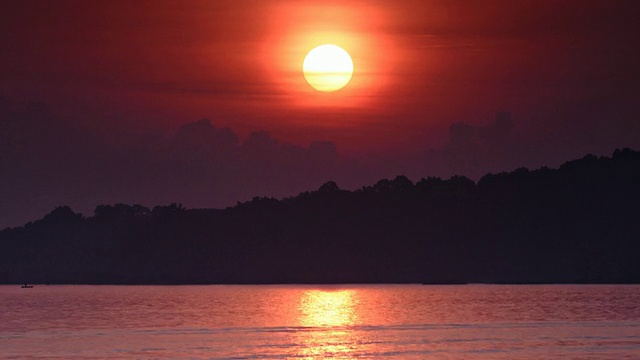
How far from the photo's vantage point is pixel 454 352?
75.2m

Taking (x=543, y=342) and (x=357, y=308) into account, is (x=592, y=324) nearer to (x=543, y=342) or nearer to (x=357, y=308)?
(x=543, y=342)

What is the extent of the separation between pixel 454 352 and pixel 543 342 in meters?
10.0

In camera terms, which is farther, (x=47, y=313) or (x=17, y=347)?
(x=47, y=313)

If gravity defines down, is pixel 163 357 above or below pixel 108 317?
below

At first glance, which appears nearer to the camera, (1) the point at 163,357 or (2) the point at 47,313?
(1) the point at 163,357

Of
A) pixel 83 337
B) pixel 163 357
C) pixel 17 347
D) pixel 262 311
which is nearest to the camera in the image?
pixel 163 357

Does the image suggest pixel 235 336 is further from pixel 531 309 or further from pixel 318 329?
pixel 531 309

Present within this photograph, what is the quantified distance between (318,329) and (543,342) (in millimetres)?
24114

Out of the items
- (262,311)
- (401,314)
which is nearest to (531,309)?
(401,314)

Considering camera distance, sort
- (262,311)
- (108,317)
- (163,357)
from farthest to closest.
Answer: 1. (262,311)
2. (108,317)
3. (163,357)

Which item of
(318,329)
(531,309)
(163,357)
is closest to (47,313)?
(318,329)

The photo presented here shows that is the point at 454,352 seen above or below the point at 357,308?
below

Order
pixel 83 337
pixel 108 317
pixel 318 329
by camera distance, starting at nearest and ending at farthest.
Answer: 1. pixel 83 337
2. pixel 318 329
3. pixel 108 317

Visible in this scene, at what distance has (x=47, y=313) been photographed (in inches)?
5330
